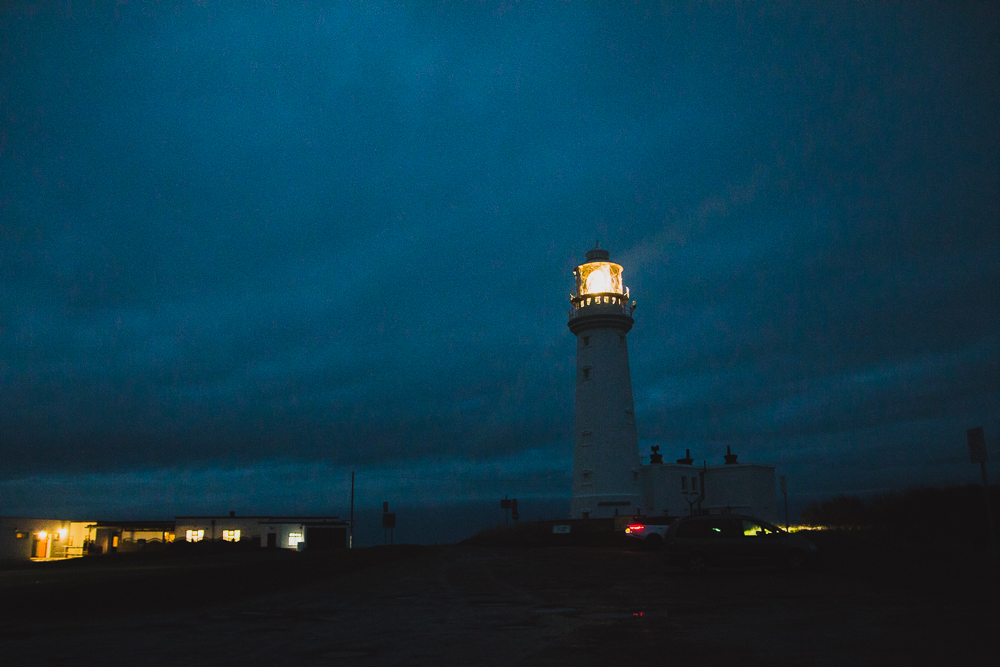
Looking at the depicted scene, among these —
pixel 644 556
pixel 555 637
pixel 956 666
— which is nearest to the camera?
pixel 956 666

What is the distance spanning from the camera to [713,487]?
164 ft

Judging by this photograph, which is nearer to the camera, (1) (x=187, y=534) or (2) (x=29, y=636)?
(2) (x=29, y=636)

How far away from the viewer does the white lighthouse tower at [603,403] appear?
41.8 metres

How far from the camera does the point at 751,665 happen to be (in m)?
7.13

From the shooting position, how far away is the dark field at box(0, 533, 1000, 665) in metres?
7.98

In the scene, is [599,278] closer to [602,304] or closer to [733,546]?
[602,304]

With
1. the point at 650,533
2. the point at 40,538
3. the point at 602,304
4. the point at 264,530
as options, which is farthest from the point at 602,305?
the point at 40,538

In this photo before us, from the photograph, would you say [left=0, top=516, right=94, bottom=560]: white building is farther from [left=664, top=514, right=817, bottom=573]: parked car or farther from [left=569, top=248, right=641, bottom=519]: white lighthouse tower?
[left=664, top=514, right=817, bottom=573]: parked car

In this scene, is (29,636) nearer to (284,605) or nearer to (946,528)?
(284,605)

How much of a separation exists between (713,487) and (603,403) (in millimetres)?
13293

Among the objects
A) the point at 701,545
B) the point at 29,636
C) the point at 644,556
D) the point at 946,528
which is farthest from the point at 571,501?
the point at 29,636

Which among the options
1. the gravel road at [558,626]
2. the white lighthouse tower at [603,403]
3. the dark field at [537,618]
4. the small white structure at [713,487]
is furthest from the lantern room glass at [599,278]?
the gravel road at [558,626]

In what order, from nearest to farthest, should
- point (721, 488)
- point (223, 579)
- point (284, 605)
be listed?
1. point (284, 605)
2. point (223, 579)
3. point (721, 488)

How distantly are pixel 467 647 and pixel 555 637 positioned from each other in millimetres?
1229
